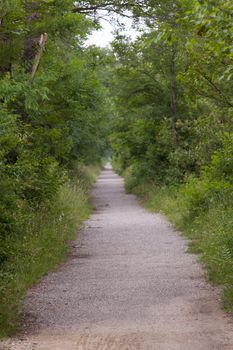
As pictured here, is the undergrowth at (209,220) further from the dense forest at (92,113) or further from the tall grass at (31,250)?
the tall grass at (31,250)

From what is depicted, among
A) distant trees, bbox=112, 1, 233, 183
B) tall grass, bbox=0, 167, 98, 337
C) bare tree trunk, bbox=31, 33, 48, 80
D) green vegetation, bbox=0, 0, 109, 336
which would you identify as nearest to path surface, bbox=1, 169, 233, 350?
tall grass, bbox=0, 167, 98, 337

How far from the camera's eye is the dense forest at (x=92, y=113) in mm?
8938

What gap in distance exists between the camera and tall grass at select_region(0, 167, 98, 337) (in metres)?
8.14

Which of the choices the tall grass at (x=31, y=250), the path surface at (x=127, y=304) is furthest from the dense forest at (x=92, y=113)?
the path surface at (x=127, y=304)

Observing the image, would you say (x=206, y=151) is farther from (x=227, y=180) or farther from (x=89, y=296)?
(x=89, y=296)

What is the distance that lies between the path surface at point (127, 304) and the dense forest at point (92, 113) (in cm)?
38

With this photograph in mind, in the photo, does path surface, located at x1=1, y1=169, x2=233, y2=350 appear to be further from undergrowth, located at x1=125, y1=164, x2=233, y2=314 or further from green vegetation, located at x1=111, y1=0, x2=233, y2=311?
green vegetation, located at x1=111, y1=0, x2=233, y2=311

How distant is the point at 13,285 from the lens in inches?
363

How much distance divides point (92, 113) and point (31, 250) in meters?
17.5

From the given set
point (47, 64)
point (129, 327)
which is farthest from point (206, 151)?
point (129, 327)

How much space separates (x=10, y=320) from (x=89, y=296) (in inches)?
82.6

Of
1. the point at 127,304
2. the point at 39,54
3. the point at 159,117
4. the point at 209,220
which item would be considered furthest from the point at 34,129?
the point at 159,117

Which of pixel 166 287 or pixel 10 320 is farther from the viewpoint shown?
pixel 166 287

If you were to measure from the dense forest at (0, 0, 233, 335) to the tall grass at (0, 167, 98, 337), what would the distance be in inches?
1.2
